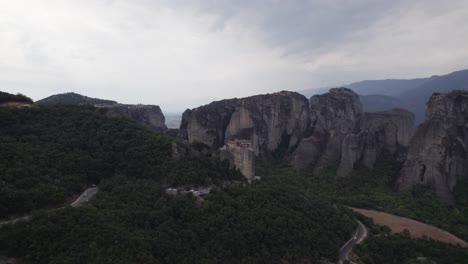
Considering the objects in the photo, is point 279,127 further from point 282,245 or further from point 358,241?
point 282,245

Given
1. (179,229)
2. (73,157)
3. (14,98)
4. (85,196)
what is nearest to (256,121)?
(14,98)

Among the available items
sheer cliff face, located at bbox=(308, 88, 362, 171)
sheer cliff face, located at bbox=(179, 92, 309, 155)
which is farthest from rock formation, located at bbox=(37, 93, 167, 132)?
sheer cliff face, located at bbox=(308, 88, 362, 171)

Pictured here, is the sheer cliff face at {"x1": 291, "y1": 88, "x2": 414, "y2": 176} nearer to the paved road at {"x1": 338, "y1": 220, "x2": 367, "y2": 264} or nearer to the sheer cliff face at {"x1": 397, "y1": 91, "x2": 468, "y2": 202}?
the sheer cliff face at {"x1": 397, "y1": 91, "x2": 468, "y2": 202}

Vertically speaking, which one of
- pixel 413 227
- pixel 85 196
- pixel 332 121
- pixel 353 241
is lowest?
pixel 413 227

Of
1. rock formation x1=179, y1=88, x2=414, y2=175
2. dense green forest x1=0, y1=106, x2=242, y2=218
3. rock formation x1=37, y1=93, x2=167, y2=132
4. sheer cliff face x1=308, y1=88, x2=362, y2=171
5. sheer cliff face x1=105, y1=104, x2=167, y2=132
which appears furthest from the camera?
rock formation x1=37, y1=93, x2=167, y2=132

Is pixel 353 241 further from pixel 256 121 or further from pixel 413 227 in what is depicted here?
pixel 256 121

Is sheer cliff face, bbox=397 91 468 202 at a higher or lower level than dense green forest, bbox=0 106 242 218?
lower

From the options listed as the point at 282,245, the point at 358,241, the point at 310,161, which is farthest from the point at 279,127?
the point at 282,245
